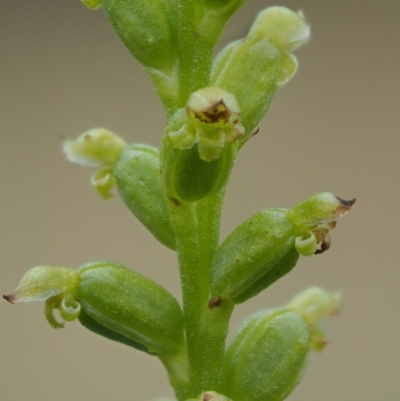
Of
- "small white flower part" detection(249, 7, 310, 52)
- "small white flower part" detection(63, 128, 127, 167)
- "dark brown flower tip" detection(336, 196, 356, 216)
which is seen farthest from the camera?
"small white flower part" detection(63, 128, 127, 167)

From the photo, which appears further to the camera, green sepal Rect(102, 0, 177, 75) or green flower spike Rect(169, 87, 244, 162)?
green sepal Rect(102, 0, 177, 75)

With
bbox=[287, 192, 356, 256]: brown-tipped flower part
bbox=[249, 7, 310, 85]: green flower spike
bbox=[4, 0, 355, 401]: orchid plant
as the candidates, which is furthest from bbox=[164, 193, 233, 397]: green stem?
bbox=[249, 7, 310, 85]: green flower spike

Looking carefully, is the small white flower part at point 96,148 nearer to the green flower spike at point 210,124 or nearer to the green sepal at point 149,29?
the green sepal at point 149,29

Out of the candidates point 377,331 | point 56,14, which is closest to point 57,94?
point 56,14

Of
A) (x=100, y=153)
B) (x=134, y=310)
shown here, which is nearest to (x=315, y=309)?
(x=134, y=310)

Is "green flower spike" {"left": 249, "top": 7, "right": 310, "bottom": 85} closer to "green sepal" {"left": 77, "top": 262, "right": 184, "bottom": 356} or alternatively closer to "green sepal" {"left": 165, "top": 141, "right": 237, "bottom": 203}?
"green sepal" {"left": 165, "top": 141, "right": 237, "bottom": 203}

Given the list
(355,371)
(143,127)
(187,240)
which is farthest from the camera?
(143,127)

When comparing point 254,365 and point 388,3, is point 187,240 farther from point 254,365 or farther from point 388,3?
point 388,3
